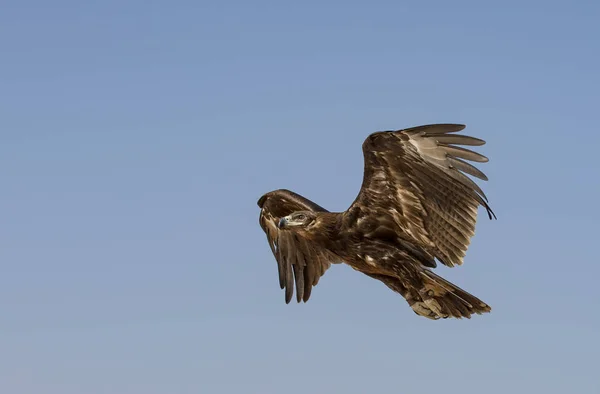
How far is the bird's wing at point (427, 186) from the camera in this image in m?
12.5

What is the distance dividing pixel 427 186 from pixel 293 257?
325 cm

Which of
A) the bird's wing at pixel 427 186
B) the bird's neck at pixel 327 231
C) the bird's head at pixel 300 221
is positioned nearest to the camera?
the bird's wing at pixel 427 186

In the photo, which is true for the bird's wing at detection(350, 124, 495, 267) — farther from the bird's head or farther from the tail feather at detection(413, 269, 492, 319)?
the bird's head

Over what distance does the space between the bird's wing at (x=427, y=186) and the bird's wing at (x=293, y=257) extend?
6.89 feet

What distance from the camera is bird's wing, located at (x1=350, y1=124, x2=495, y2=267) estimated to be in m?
12.5

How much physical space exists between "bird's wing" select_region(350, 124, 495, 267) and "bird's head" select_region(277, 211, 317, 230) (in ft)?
1.99

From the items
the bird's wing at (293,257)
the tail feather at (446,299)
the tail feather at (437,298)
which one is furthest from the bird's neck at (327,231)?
the bird's wing at (293,257)

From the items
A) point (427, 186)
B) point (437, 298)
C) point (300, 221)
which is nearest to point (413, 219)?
point (427, 186)

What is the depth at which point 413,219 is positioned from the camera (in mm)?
13336

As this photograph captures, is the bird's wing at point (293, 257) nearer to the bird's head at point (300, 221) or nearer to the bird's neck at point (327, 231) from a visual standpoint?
the bird's head at point (300, 221)

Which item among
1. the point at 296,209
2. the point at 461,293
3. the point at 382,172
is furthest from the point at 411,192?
the point at 296,209

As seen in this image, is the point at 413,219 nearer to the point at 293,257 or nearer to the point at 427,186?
the point at 427,186

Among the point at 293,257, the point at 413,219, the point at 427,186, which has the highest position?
the point at 293,257

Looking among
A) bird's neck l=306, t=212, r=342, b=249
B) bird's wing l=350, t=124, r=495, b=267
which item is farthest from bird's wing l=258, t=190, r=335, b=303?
bird's wing l=350, t=124, r=495, b=267
